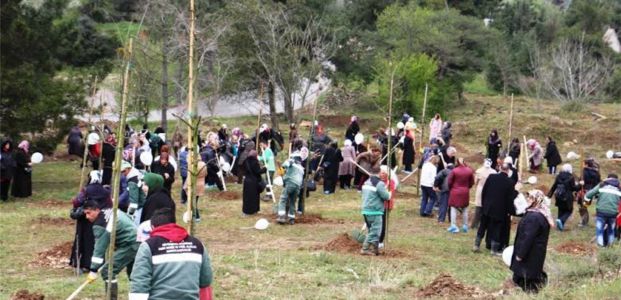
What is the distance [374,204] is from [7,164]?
10543 mm

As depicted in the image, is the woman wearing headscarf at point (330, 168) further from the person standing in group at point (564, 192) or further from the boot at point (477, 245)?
the boot at point (477, 245)

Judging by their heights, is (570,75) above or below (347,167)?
→ above

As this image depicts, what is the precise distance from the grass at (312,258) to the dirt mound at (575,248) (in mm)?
153

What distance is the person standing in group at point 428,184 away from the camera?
1898 centimetres

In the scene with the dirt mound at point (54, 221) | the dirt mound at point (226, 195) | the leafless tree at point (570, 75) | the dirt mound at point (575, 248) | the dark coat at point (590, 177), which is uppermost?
the leafless tree at point (570, 75)

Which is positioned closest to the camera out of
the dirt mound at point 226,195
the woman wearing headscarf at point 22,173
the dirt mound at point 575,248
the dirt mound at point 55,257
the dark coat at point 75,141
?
the dirt mound at point 55,257

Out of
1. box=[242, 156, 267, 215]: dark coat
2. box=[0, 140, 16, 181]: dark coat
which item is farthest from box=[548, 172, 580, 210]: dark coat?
box=[0, 140, 16, 181]: dark coat

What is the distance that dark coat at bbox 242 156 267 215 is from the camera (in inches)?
725

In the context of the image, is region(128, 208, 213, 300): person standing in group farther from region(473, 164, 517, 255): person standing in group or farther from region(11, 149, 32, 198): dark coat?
region(11, 149, 32, 198): dark coat

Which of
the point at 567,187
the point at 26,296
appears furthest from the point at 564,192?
the point at 26,296

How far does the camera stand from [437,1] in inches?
2104

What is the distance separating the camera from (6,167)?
20672mm

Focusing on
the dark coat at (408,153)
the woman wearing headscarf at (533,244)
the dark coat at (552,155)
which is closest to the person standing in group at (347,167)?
the dark coat at (408,153)

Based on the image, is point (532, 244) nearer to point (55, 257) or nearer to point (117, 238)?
point (117, 238)
